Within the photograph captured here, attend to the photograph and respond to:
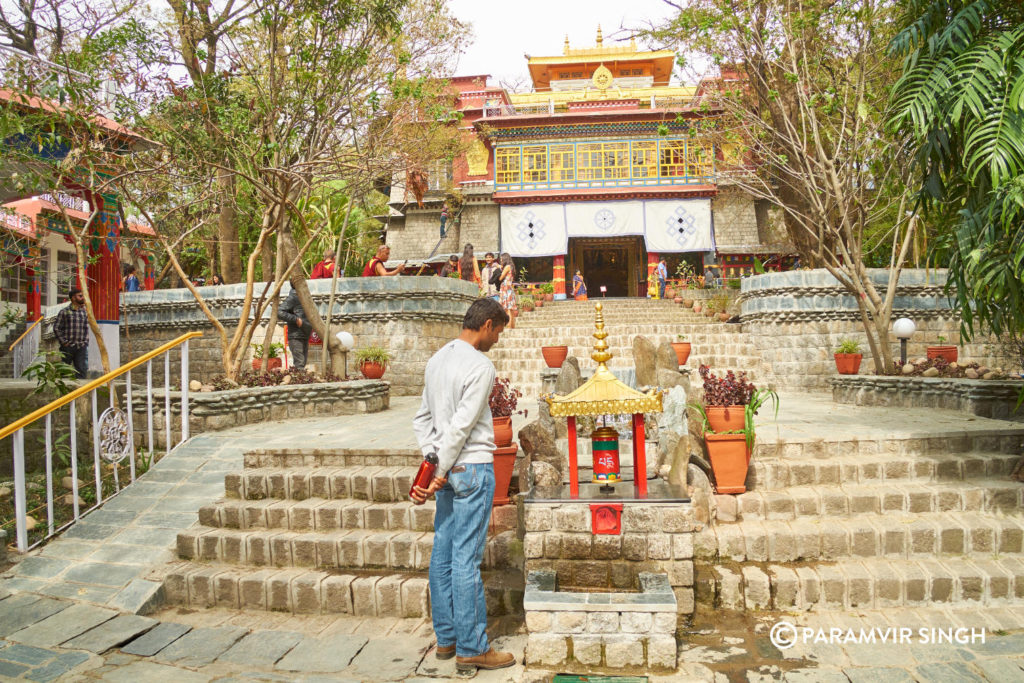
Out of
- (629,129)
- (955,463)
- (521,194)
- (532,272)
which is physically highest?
(629,129)

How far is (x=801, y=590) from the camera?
4461 mm

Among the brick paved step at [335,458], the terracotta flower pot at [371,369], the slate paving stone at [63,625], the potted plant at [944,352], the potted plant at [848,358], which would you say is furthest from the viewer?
the terracotta flower pot at [371,369]

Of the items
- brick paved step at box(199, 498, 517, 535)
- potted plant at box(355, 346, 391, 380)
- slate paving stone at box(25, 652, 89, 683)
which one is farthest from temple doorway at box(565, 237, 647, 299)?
slate paving stone at box(25, 652, 89, 683)

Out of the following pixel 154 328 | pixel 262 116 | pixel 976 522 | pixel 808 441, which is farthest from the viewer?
pixel 154 328

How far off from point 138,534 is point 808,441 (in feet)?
19.5

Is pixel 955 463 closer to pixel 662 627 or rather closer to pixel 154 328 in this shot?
pixel 662 627

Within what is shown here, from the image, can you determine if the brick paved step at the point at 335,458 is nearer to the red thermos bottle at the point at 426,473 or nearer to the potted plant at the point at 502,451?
the potted plant at the point at 502,451

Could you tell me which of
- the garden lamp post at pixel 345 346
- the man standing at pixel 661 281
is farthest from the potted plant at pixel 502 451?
the man standing at pixel 661 281

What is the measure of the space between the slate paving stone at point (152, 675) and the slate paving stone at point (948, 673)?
4017 mm

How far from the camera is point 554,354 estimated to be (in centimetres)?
1096

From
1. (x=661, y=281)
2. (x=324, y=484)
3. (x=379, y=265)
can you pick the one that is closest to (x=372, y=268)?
(x=379, y=265)

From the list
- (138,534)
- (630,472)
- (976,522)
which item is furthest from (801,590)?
(138,534)

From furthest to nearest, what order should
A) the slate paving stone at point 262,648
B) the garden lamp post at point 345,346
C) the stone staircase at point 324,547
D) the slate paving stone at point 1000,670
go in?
the garden lamp post at point 345,346
the stone staircase at point 324,547
the slate paving stone at point 262,648
the slate paving stone at point 1000,670

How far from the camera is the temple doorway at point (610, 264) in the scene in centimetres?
2670
